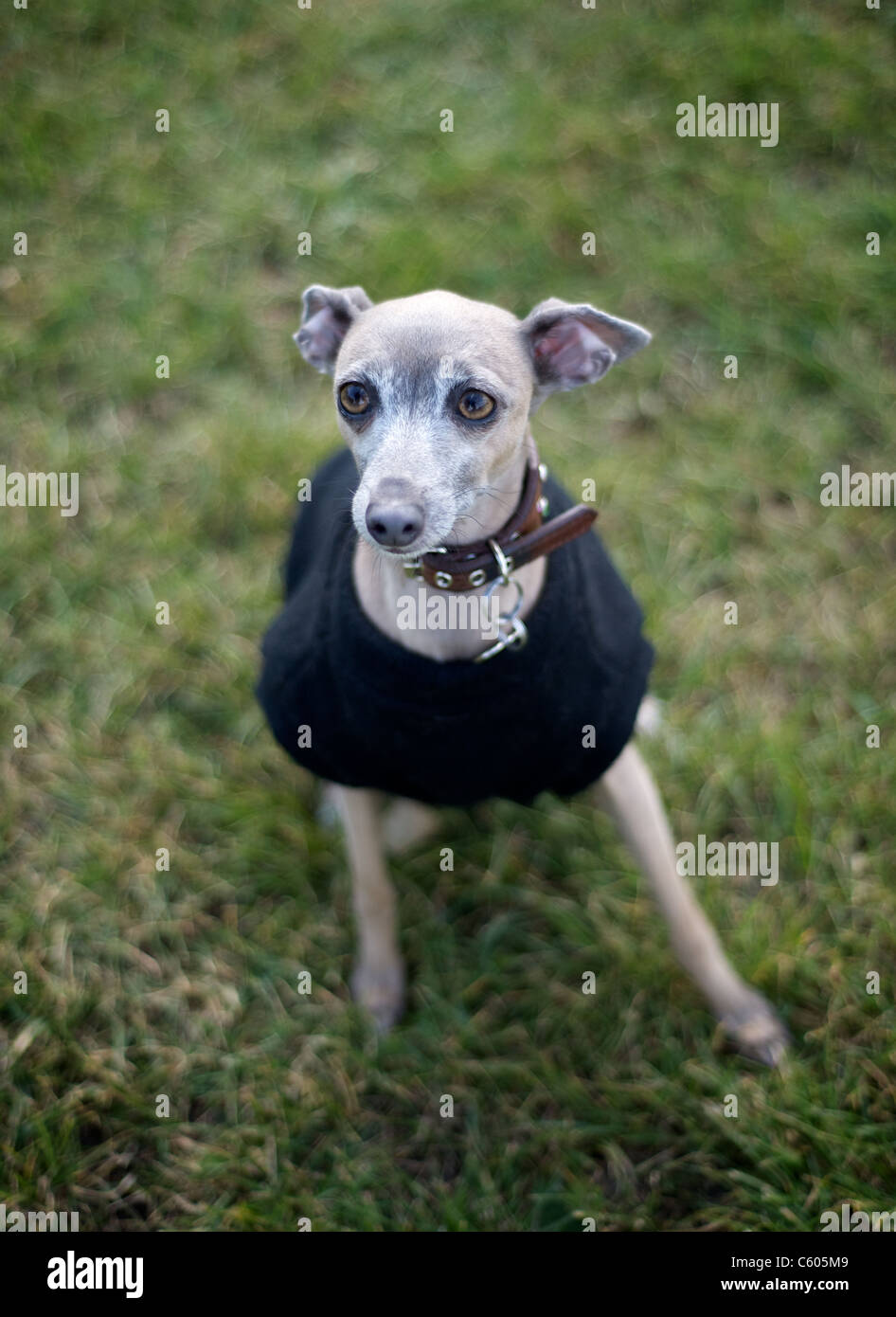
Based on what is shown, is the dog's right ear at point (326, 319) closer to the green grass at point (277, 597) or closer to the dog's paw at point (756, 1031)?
the green grass at point (277, 597)

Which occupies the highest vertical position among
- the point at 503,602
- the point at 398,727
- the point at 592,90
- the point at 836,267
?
the point at 592,90

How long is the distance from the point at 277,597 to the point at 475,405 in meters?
2.00

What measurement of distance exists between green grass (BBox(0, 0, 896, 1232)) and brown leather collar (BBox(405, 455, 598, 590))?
1454mm

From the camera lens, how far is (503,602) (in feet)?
8.40

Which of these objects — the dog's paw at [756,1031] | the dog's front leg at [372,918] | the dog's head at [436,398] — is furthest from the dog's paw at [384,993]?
the dog's head at [436,398]

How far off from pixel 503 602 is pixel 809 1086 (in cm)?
171

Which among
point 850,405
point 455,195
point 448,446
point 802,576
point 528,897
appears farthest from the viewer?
point 455,195

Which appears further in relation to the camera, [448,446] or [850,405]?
[850,405]

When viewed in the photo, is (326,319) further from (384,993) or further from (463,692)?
(384,993)

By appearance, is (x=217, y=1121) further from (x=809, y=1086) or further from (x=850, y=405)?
(x=850, y=405)

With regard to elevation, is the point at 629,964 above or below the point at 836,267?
below

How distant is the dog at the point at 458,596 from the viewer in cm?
234

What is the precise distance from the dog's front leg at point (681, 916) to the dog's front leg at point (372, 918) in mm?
715

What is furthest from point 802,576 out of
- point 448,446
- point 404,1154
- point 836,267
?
point 404,1154
